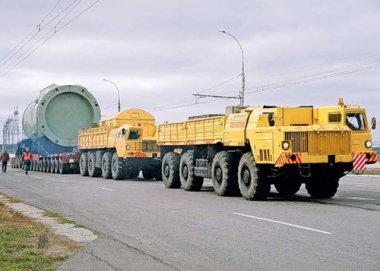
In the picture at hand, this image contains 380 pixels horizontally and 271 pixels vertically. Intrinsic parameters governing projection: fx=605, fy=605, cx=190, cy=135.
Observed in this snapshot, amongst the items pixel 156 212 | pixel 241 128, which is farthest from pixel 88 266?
pixel 241 128

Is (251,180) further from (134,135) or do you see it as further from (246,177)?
(134,135)

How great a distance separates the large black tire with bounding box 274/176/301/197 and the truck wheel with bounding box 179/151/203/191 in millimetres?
3016

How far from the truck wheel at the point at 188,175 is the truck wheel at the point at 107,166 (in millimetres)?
10153

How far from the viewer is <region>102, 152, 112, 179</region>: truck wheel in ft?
99.5

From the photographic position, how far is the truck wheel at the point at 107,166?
1193 inches

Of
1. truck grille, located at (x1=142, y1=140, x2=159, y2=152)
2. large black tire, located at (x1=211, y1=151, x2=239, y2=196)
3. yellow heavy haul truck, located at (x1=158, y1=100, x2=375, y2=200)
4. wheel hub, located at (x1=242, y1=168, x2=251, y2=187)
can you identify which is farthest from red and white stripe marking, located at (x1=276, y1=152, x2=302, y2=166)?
truck grille, located at (x1=142, y1=140, x2=159, y2=152)

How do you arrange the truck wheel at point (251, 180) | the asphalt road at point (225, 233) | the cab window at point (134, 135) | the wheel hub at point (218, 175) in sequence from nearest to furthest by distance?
the asphalt road at point (225, 233)
the truck wheel at point (251, 180)
the wheel hub at point (218, 175)
the cab window at point (134, 135)

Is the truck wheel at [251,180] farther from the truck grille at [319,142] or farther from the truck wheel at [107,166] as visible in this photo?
the truck wheel at [107,166]

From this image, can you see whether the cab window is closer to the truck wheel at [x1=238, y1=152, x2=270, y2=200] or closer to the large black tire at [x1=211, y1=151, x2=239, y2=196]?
the large black tire at [x1=211, y1=151, x2=239, y2=196]

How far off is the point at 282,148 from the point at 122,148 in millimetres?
14586

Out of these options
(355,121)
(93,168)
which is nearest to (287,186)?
(355,121)

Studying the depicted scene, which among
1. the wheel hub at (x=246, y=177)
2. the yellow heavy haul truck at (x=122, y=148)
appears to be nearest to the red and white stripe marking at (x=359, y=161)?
the wheel hub at (x=246, y=177)

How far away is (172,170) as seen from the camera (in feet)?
70.4

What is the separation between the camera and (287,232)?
9.93 m
